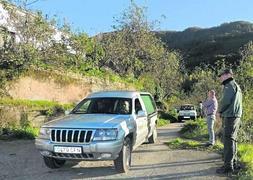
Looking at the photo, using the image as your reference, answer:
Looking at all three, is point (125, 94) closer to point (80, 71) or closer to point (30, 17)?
point (30, 17)

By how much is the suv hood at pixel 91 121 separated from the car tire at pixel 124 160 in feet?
1.71

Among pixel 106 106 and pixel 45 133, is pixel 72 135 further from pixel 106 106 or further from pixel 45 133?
pixel 106 106

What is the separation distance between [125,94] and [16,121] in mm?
6964

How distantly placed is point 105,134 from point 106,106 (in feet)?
6.42

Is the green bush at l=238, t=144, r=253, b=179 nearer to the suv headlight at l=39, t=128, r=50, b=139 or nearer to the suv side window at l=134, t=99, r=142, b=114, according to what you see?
the suv side window at l=134, t=99, r=142, b=114

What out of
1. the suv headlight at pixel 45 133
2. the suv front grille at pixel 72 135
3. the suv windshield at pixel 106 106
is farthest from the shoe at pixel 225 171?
the suv headlight at pixel 45 133

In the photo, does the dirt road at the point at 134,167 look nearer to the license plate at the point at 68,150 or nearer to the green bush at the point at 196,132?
the license plate at the point at 68,150

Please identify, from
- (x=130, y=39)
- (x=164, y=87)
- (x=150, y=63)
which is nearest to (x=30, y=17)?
(x=130, y=39)

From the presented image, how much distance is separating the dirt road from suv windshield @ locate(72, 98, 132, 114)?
1.25 m

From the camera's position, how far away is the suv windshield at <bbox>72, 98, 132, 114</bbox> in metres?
11.1

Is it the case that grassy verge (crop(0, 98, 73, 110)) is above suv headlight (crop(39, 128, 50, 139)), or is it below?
above

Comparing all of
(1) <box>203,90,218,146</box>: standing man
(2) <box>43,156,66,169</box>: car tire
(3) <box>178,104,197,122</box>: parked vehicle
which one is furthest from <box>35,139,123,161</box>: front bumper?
(3) <box>178,104,197,122</box>: parked vehicle

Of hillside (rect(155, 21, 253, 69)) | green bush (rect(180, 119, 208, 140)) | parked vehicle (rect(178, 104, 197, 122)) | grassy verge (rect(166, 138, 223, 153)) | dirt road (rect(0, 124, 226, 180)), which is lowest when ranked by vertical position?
parked vehicle (rect(178, 104, 197, 122))

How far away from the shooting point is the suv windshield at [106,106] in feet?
36.4
